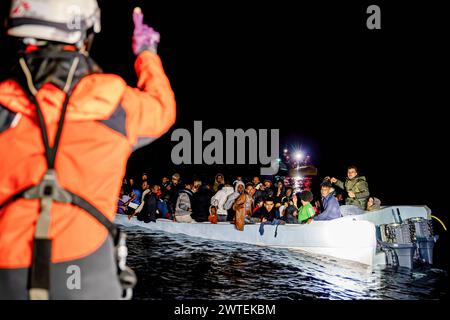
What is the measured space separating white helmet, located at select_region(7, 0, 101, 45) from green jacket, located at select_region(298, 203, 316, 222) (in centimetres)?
992

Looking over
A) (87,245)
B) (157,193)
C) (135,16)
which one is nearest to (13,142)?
(87,245)

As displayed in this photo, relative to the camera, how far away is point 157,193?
15109 millimetres

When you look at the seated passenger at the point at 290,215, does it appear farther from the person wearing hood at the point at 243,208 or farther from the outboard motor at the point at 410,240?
the outboard motor at the point at 410,240

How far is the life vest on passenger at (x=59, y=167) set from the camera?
4.99 ft

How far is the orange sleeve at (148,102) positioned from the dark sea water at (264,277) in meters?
5.79

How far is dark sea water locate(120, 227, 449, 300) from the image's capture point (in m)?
7.12

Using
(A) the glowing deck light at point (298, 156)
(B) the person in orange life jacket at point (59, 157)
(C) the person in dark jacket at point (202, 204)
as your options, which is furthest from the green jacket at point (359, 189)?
(A) the glowing deck light at point (298, 156)

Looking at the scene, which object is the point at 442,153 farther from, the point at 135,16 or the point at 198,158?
the point at 135,16

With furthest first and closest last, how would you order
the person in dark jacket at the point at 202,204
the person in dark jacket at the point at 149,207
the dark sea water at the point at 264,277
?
1. the person in dark jacket at the point at 149,207
2. the person in dark jacket at the point at 202,204
3. the dark sea water at the point at 264,277

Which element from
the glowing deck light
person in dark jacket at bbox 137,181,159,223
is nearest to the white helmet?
person in dark jacket at bbox 137,181,159,223

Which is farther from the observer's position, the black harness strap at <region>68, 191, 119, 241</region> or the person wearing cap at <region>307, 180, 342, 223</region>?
the person wearing cap at <region>307, 180, 342, 223</region>

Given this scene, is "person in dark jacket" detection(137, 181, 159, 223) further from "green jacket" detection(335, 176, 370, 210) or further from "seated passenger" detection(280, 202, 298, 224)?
"green jacket" detection(335, 176, 370, 210)
